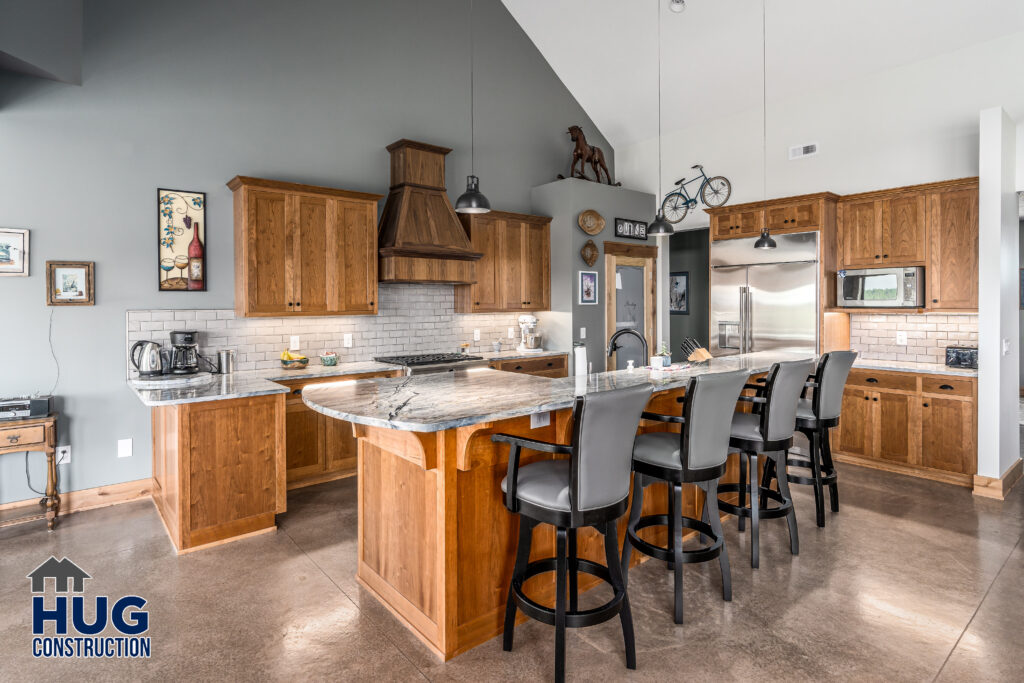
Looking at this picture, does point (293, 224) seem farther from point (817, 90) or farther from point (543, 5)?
point (817, 90)

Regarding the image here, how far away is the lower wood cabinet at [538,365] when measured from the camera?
6.16 meters

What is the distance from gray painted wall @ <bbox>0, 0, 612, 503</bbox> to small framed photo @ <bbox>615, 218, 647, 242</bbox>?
2.55 m

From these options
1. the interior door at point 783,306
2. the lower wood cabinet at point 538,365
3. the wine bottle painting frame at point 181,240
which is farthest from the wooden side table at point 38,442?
the interior door at point 783,306

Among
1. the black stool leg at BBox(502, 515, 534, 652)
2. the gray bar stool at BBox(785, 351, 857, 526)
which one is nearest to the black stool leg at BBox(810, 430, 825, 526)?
the gray bar stool at BBox(785, 351, 857, 526)

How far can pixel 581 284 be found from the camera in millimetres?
6863

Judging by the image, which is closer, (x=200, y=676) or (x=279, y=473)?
(x=200, y=676)

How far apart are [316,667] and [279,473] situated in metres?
1.71

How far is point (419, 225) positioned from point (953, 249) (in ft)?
15.8

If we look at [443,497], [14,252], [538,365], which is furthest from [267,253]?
[443,497]

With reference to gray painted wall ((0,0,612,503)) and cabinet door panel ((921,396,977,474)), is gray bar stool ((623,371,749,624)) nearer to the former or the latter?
cabinet door panel ((921,396,977,474))

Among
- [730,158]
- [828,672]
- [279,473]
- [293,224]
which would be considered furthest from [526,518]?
[730,158]

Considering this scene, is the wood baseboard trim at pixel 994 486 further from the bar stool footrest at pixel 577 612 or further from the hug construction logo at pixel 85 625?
the hug construction logo at pixel 85 625

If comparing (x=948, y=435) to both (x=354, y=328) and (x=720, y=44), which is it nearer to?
(x=720, y=44)

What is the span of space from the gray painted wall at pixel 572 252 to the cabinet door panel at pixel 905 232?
2.95 metres
